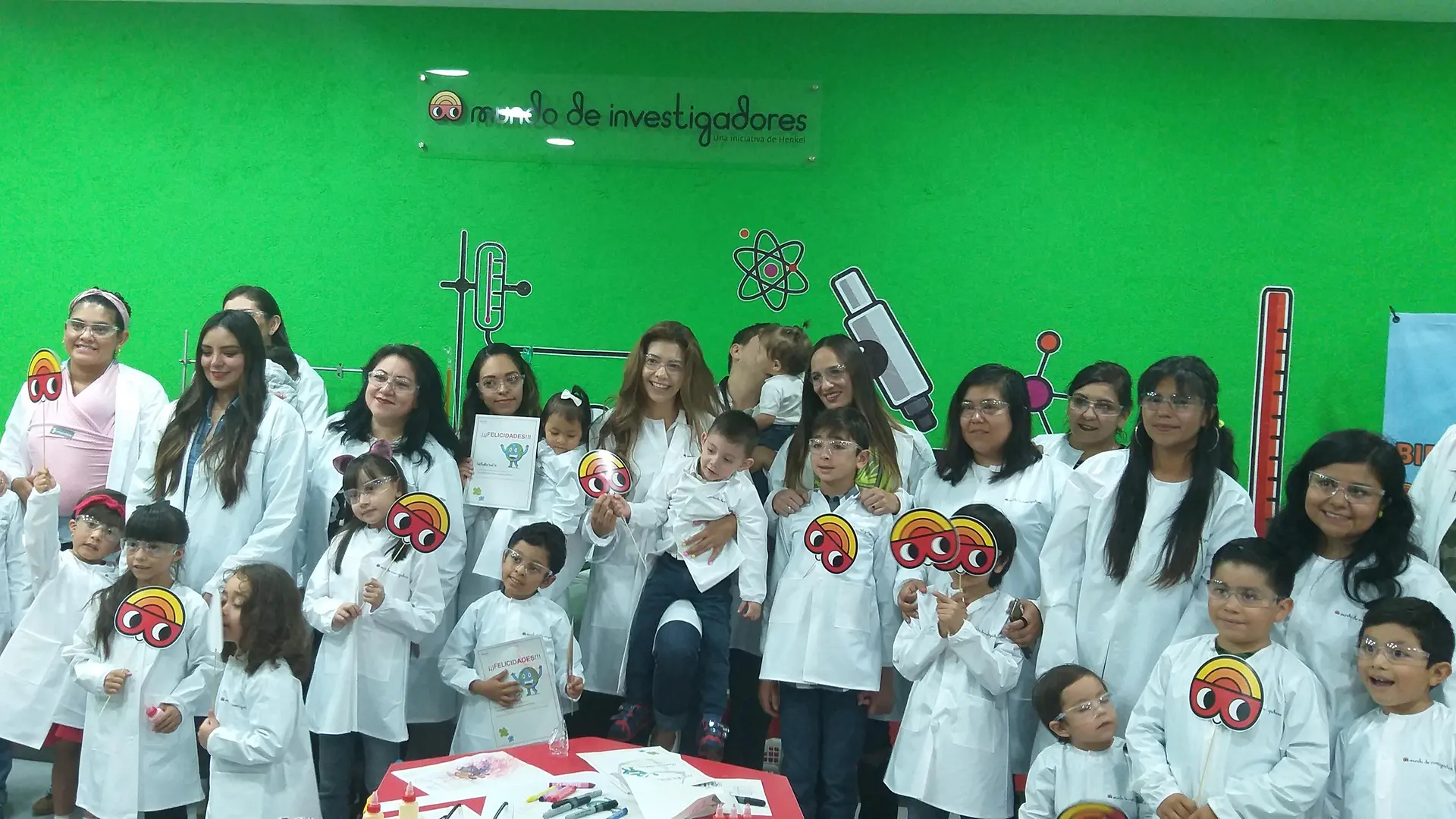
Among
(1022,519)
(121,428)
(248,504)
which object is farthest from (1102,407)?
(121,428)

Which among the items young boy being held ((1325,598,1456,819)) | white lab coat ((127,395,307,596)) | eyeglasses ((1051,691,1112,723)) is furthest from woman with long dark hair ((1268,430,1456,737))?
white lab coat ((127,395,307,596))

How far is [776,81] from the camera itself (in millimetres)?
4551

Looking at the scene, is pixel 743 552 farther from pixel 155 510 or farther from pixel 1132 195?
pixel 1132 195

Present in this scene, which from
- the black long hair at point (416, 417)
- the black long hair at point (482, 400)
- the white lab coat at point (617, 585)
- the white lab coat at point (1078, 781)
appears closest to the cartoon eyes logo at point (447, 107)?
the black long hair at point (482, 400)

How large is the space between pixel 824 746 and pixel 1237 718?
1.19 m

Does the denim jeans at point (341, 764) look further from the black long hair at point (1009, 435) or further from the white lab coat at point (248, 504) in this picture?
the black long hair at point (1009, 435)

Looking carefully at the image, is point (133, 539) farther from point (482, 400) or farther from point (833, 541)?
point (833, 541)

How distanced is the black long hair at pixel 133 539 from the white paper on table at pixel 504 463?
2.91 ft

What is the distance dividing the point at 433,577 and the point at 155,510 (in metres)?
0.83

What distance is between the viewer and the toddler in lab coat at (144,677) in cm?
297

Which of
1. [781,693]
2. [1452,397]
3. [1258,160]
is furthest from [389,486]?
[1452,397]

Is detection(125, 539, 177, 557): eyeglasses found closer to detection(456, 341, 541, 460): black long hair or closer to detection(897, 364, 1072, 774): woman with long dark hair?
detection(456, 341, 541, 460): black long hair

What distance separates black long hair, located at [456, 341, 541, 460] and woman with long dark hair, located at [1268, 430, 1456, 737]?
2.29 m

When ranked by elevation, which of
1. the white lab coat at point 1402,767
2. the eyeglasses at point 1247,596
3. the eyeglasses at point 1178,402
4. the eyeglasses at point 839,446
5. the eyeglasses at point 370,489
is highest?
the eyeglasses at point 1178,402
